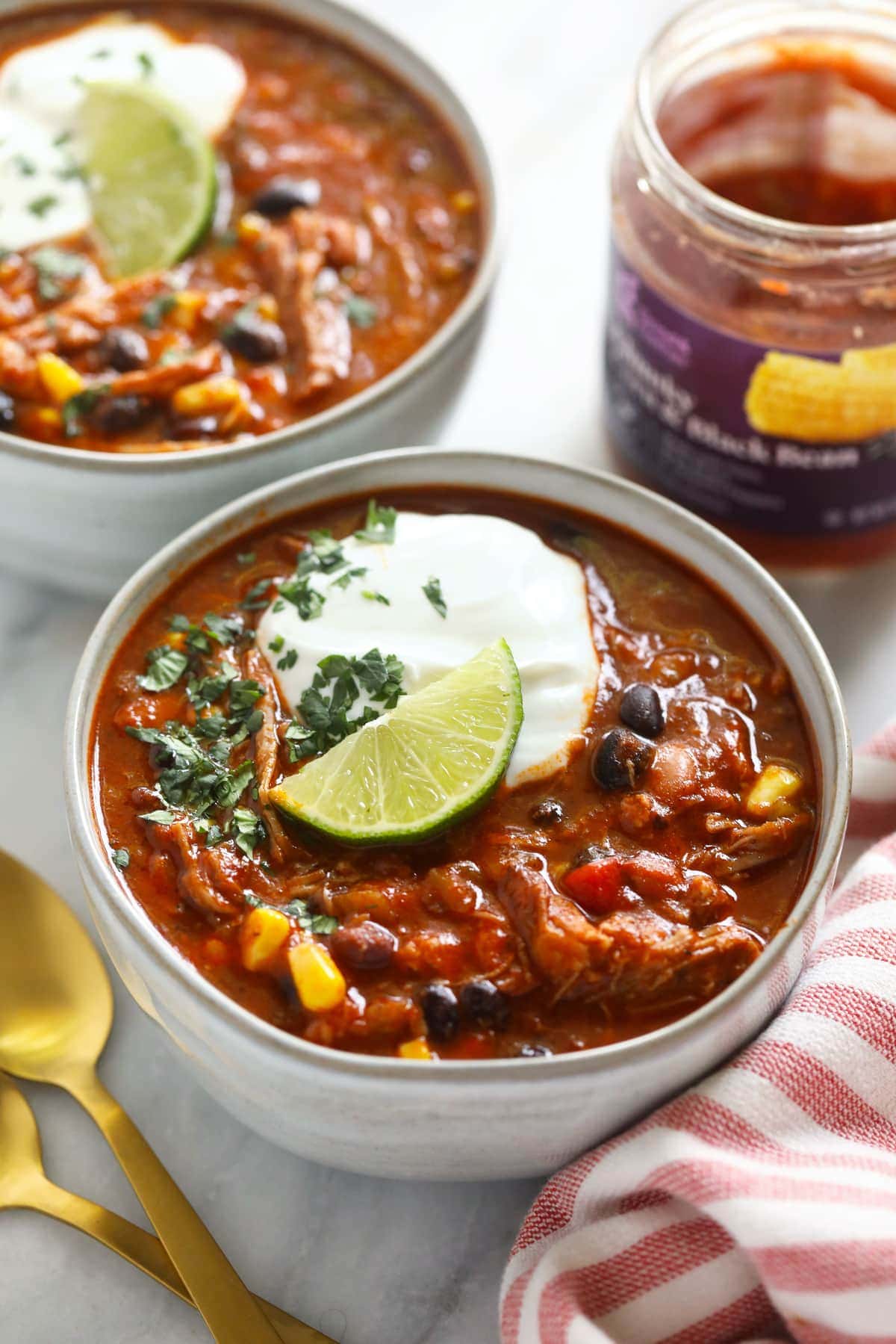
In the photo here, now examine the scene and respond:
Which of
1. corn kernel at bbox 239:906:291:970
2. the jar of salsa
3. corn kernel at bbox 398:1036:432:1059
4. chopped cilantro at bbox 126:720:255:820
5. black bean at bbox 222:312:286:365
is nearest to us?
corn kernel at bbox 398:1036:432:1059

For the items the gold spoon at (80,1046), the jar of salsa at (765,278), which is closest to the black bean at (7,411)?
the gold spoon at (80,1046)

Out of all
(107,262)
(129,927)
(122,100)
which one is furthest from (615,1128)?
(122,100)

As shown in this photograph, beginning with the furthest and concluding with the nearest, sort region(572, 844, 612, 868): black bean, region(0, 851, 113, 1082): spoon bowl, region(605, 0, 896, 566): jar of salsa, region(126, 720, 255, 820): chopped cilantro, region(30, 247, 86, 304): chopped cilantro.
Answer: region(30, 247, 86, 304): chopped cilantro < region(605, 0, 896, 566): jar of salsa < region(0, 851, 113, 1082): spoon bowl < region(126, 720, 255, 820): chopped cilantro < region(572, 844, 612, 868): black bean

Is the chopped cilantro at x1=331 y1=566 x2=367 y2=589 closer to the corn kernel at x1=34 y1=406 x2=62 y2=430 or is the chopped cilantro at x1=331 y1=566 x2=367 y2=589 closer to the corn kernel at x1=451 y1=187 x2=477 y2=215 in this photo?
the corn kernel at x1=34 y1=406 x2=62 y2=430

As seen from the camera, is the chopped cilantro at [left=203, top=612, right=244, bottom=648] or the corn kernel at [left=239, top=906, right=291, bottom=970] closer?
the corn kernel at [left=239, top=906, right=291, bottom=970]

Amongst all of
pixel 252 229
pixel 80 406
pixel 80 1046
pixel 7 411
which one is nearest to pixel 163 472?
pixel 80 406

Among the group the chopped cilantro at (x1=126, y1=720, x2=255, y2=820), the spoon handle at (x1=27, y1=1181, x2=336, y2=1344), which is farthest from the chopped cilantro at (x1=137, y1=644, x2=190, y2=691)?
the spoon handle at (x1=27, y1=1181, x2=336, y2=1344)

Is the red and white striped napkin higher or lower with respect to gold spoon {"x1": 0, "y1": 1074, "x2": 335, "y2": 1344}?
higher

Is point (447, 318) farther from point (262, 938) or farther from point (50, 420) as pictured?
point (262, 938)

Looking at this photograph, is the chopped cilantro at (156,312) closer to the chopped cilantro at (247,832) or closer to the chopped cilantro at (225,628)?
the chopped cilantro at (225,628)
